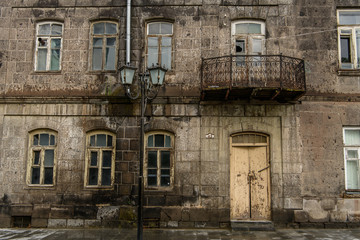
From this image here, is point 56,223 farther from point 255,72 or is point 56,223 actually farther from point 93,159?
point 255,72

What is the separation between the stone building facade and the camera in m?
10.1

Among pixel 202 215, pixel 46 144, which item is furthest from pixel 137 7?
pixel 202 215

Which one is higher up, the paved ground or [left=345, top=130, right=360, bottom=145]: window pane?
[left=345, top=130, right=360, bottom=145]: window pane

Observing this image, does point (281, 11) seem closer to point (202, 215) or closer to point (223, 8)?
point (223, 8)

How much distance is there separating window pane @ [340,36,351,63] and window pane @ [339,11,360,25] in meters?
0.53

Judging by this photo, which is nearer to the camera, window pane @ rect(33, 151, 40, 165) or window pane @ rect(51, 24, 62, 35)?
window pane @ rect(33, 151, 40, 165)

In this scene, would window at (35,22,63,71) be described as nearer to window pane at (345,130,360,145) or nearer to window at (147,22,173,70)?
window at (147,22,173,70)

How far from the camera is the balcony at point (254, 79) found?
9500 millimetres

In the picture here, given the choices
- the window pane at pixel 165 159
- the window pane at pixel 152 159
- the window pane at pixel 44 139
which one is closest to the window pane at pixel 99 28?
the window pane at pixel 44 139

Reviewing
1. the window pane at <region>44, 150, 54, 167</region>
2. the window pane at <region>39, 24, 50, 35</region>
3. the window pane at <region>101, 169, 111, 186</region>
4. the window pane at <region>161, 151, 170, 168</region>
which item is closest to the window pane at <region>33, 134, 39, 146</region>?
the window pane at <region>44, 150, 54, 167</region>

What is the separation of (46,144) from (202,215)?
557 cm

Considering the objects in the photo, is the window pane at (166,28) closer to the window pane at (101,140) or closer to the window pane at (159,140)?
the window pane at (159,140)

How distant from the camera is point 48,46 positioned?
36.5 feet

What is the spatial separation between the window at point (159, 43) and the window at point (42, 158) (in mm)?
4168
